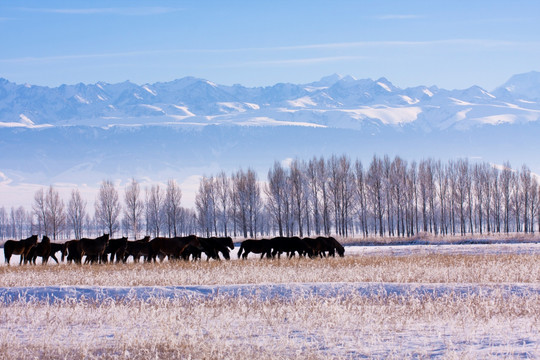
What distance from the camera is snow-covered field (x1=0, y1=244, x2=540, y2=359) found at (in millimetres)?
9875

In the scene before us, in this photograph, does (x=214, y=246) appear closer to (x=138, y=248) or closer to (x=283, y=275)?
(x=138, y=248)

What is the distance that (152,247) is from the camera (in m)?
30.7

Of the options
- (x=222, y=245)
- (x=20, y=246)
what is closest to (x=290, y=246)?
(x=222, y=245)

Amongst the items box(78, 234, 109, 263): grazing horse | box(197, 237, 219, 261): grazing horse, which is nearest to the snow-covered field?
box(78, 234, 109, 263): grazing horse

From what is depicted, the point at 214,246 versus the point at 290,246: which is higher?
the point at 214,246

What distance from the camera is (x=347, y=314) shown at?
12.3 meters

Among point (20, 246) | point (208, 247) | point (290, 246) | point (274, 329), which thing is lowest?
point (274, 329)

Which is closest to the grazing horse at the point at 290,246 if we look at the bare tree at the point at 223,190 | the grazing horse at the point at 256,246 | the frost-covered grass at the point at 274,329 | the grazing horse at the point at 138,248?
the grazing horse at the point at 256,246

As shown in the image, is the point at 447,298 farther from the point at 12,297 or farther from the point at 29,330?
the point at 12,297

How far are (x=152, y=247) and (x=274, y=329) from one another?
65.5 ft

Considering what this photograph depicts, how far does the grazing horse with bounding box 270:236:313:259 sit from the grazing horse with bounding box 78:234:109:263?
28.2ft

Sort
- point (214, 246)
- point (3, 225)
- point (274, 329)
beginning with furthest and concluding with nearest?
point (3, 225)
point (214, 246)
point (274, 329)

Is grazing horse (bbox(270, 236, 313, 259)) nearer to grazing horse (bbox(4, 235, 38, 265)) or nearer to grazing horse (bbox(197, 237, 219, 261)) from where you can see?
grazing horse (bbox(197, 237, 219, 261))

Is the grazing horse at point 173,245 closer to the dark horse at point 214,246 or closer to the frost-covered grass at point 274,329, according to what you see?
the dark horse at point 214,246
